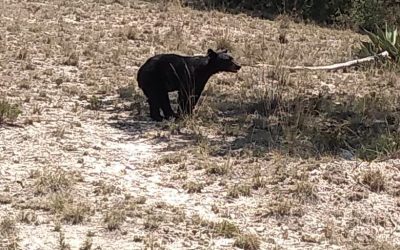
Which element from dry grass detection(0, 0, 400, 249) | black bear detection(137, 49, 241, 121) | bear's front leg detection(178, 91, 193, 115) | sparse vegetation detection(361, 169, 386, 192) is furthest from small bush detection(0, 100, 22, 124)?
sparse vegetation detection(361, 169, 386, 192)

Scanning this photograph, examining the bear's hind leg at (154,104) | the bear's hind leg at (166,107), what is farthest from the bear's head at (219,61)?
the bear's hind leg at (154,104)

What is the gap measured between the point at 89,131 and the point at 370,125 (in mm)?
3734

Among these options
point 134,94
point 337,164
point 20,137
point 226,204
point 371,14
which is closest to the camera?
point 226,204

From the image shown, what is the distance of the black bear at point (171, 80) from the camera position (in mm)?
10320

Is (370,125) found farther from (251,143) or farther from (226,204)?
(226,204)

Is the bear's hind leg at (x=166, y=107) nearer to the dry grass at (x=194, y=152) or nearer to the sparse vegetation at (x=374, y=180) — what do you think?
the dry grass at (x=194, y=152)

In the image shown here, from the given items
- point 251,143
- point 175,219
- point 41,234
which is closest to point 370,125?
point 251,143

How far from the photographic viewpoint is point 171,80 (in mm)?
10383

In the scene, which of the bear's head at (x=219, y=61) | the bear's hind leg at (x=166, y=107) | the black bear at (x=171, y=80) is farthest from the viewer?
the bear's head at (x=219, y=61)

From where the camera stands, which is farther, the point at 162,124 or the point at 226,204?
the point at 162,124

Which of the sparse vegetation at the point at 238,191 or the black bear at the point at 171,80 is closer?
the sparse vegetation at the point at 238,191

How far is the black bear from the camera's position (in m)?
10.3

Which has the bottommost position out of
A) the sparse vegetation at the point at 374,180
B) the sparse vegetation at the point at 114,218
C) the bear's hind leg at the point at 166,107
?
the sparse vegetation at the point at 114,218

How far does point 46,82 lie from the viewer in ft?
39.2
